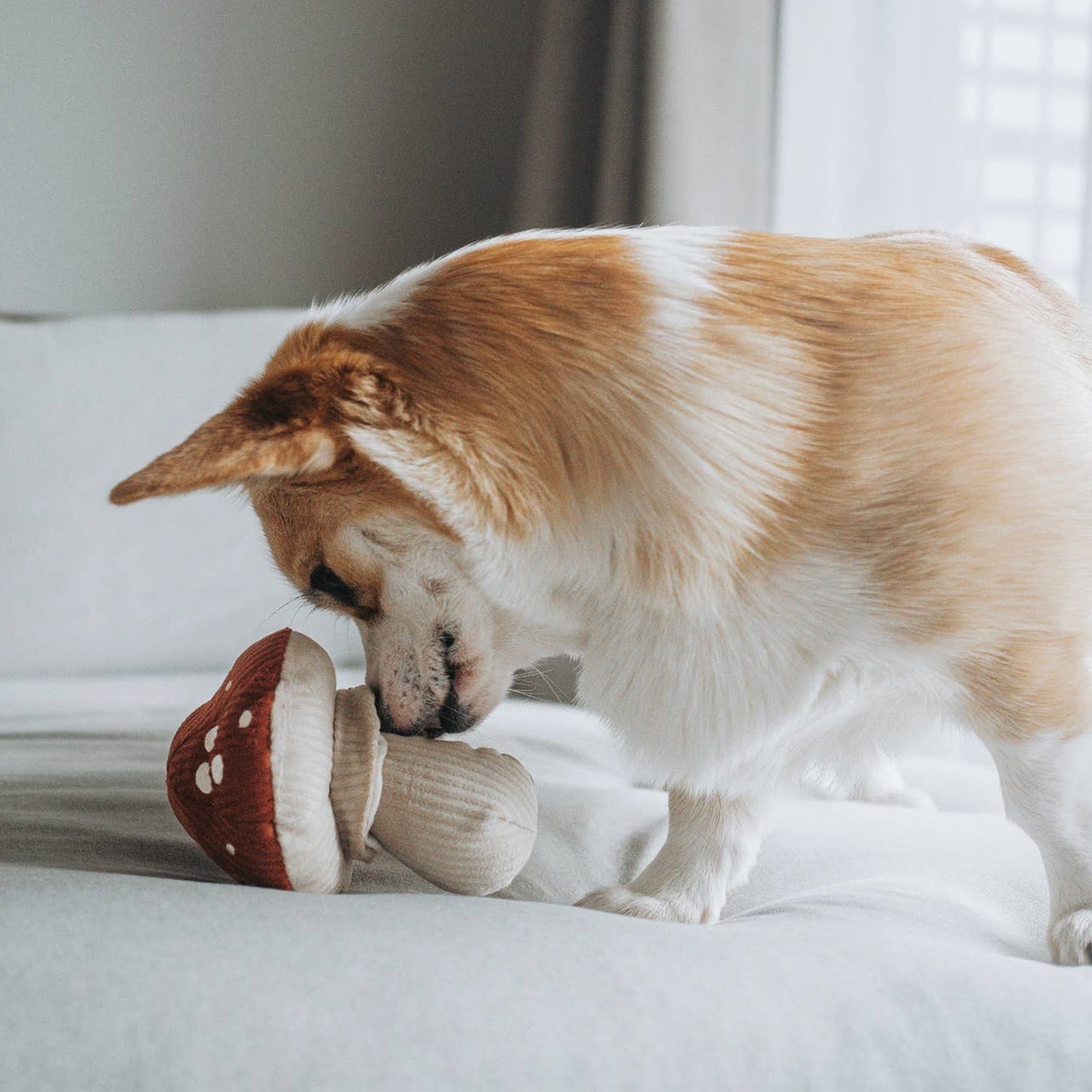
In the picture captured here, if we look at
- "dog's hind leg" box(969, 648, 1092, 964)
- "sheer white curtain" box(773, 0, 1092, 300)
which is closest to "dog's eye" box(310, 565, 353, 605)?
"dog's hind leg" box(969, 648, 1092, 964)

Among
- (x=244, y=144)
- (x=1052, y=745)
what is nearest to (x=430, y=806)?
(x=1052, y=745)

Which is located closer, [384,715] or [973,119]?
[384,715]

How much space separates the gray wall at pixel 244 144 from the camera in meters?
2.65

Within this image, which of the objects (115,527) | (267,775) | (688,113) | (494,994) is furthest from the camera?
(688,113)

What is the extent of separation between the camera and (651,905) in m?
1.02

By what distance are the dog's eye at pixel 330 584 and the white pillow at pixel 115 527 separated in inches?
31.3

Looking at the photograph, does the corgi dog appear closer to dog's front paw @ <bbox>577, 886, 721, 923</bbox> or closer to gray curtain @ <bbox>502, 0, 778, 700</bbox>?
dog's front paw @ <bbox>577, 886, 721, 923</bbox>

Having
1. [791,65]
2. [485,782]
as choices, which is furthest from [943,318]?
[791,65]

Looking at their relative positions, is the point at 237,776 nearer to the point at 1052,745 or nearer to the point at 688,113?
the point at 1052,745

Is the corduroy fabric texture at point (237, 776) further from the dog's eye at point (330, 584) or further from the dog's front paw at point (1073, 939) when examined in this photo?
the dog's front paw at point (1073, 939)

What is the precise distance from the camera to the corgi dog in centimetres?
84

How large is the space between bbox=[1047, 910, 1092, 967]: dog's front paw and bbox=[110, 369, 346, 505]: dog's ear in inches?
23.5

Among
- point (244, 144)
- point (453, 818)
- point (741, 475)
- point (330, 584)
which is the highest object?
point (244, 144)

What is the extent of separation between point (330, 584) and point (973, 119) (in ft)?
4.82
